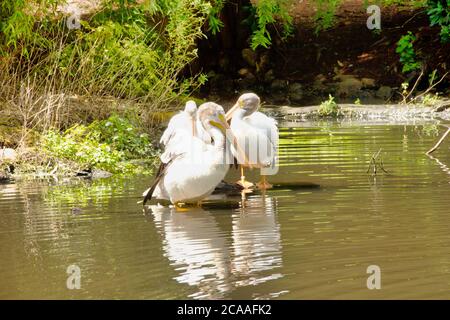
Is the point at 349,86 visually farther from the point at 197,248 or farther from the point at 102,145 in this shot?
the point at 197,248

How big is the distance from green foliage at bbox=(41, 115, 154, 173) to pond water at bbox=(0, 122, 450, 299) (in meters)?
0.57

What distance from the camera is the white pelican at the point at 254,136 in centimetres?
1041

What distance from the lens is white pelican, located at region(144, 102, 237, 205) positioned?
8.77 metres

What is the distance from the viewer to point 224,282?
6.14 meters

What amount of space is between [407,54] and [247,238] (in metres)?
14.5

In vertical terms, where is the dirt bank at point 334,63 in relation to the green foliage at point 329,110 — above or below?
above

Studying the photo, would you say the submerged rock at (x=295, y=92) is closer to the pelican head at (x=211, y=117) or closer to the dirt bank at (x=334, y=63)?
the dirt bank at (x=334, y=63)

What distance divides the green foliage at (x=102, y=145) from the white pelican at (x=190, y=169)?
2.58m
